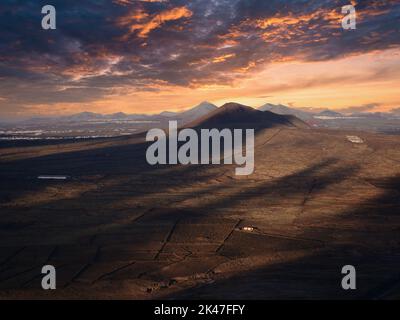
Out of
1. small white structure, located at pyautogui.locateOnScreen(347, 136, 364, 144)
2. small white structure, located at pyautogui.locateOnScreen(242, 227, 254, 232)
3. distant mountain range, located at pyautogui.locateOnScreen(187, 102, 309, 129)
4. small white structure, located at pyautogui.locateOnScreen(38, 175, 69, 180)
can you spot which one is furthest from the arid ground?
distant mountain range, located at pyautogui.locateOnScreen(187, 102, 309, 129)

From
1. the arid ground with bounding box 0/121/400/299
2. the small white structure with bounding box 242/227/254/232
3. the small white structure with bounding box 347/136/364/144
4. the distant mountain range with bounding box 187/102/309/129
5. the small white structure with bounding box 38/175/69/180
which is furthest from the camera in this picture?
the distant mountain range with bounding box 187/102/309/129

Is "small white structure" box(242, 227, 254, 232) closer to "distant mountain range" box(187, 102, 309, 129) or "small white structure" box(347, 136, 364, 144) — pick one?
"small white structure" box(347, 136, 364, 144)

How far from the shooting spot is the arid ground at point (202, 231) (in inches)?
677

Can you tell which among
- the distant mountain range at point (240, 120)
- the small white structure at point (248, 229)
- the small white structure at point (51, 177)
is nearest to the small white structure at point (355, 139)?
the distant mountain range at point (240, 120)

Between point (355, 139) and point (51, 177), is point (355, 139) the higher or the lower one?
the higher one

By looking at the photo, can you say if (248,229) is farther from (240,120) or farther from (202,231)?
(240,120)

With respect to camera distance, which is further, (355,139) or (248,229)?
(355,139)

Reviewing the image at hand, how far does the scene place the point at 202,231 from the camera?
2564cm

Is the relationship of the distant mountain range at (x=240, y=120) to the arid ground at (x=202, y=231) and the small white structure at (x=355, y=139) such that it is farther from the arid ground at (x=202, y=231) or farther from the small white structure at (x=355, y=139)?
the arid ground at (x=202, y=231)

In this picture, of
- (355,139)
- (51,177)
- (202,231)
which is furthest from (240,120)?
(202,231)

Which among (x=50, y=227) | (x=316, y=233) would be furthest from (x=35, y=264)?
(x=316, y=233)

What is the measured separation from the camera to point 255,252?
2155 centimetres

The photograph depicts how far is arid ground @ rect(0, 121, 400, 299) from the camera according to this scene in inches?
677
